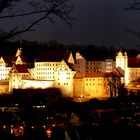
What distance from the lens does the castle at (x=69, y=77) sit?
3775 centimetres

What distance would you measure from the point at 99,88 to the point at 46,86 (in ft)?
14.0

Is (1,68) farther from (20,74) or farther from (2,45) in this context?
(2,45)

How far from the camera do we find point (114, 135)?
494 cm

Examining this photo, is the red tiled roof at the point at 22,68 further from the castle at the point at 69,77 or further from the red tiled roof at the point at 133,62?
the red tiled roof at the point at 133,62

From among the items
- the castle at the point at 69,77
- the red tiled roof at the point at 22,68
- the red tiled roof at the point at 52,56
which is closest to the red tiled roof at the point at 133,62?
the castle at the point at 69,77

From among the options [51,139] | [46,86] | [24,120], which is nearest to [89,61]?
[46,86]

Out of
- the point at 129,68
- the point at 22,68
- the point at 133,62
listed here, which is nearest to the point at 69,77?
the point at 22,68

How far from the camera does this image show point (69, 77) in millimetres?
38344

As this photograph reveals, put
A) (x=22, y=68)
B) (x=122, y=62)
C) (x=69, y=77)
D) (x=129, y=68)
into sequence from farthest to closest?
(x=122, y=62) < (x=129, y=68) < (x=22, y=68) < (x=69, y=77)

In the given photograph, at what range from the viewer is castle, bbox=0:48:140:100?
37750 mm

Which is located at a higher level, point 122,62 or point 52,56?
point 52,56

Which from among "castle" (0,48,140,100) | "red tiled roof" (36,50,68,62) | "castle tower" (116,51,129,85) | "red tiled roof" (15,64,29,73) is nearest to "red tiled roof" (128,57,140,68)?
"castle" (0,48,140,100)

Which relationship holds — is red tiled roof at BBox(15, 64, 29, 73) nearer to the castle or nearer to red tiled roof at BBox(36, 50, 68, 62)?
the castle

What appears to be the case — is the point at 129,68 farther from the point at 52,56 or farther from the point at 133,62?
the point at 52,56
